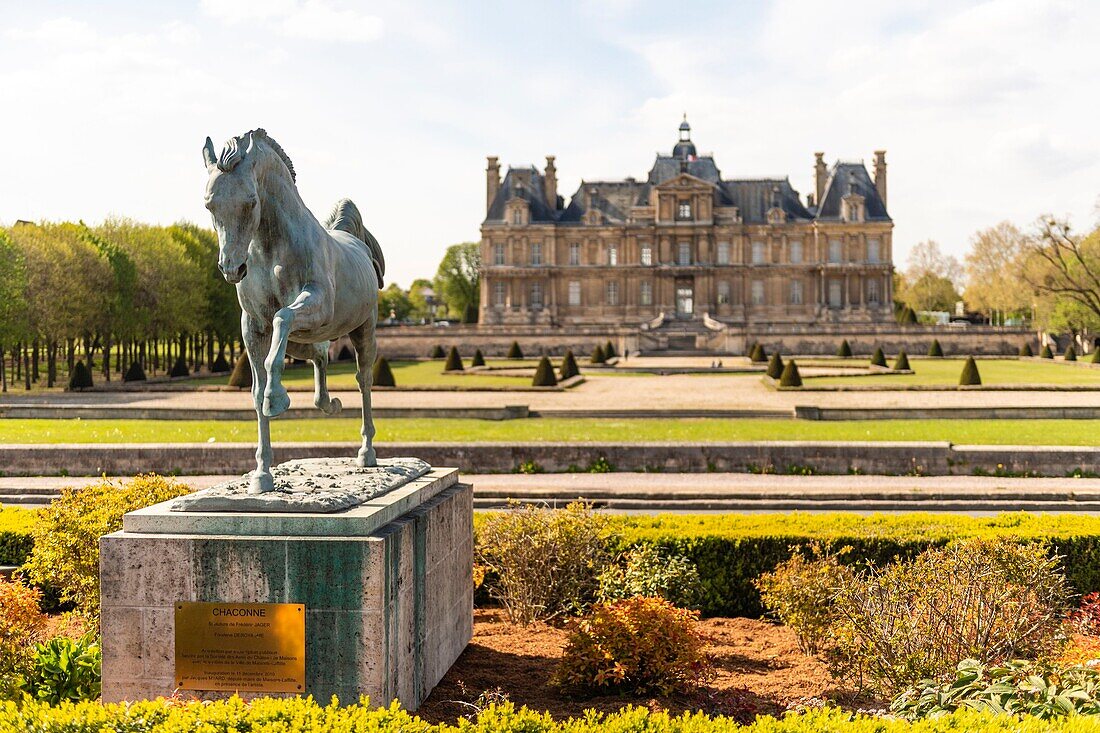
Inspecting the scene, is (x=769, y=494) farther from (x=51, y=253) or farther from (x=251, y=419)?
(x=51, y=253)

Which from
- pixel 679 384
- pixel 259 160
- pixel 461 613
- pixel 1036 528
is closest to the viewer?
pixel 259 160

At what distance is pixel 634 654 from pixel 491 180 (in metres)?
64.9

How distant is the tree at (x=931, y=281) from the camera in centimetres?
8138

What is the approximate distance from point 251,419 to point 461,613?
1514 centimetres

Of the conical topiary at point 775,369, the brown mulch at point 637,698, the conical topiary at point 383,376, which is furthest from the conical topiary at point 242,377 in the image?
the brown mulch at point 637,698

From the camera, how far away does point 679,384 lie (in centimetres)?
3066

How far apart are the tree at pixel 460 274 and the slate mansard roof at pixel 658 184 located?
89.3ft

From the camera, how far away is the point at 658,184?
66.8m

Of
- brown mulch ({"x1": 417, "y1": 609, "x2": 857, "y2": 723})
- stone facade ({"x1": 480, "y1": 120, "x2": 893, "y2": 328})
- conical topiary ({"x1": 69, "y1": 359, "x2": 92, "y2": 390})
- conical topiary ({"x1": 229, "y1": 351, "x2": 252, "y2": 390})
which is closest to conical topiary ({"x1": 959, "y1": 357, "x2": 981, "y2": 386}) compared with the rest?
conical topiary ({"x1": 229, "y1": 351, "x2": 252, "y2": 390})

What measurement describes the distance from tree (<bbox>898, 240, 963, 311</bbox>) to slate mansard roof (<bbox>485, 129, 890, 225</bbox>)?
57.4ft

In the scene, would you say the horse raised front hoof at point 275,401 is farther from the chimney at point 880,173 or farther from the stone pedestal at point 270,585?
the chimney at point 880,173

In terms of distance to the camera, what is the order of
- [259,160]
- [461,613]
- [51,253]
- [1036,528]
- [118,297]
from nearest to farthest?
[259,160] < [461,613] < [1036,528] < [51,253] < [118,297]

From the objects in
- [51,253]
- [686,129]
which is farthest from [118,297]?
→ [686,129]

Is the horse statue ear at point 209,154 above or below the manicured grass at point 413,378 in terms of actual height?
above
